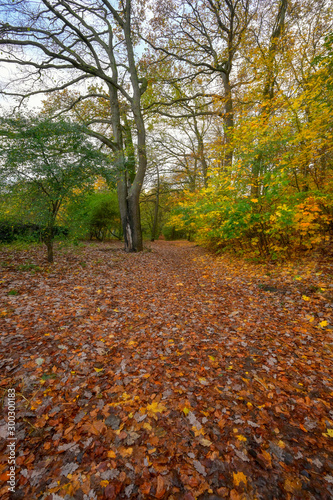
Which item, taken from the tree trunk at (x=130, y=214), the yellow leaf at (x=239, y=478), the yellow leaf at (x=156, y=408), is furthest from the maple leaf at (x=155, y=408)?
the tree trunk at (x=130, y=214)

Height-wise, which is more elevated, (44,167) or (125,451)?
(44,167)

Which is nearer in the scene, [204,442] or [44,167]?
[204,442]

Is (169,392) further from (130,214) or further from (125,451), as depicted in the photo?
(130,214)

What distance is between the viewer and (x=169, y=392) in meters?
2.38

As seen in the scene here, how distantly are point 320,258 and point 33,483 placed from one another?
674 cm

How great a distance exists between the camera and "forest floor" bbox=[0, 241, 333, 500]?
157cm

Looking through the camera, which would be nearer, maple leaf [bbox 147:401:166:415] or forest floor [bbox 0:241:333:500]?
forest floor [bbox 0:241:333:500]

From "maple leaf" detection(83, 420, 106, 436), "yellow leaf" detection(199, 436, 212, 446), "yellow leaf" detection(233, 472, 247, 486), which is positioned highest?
"maple leaf" detection(83, 420, 106, 436)

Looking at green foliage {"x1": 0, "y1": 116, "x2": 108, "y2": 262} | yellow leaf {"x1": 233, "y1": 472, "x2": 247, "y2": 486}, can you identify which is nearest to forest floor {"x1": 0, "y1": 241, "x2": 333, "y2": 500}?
yellow leaf {"x1": 233, "y1": 472, "x2": 247, "y2": 486}

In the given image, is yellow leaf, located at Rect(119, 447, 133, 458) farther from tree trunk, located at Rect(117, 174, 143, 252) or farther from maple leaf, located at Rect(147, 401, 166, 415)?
tree trunk, located at Rect(117, 174, 143, 252)

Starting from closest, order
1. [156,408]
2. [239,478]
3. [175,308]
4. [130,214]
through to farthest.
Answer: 1. [239,478]
2. [156,408]
3. [175,308]
4. [130,214]

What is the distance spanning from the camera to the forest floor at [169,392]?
1.57 metres

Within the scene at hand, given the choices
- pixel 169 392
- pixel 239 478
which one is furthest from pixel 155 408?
pixel 239 478

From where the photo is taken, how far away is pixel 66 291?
4898mm
